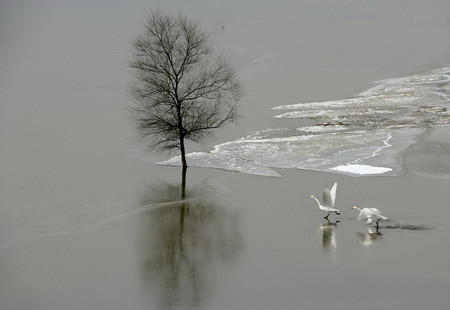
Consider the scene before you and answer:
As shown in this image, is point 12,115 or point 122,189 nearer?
point 122,189

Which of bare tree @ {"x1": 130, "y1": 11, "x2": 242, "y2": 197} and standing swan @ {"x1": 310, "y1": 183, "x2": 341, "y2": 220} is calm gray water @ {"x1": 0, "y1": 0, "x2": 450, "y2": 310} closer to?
standing swan @ {"x1": 310, "y1": 183, "x2": 341, "y2": 220}

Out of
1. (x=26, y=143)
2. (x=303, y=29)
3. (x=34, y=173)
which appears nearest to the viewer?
(x=34, y=173)

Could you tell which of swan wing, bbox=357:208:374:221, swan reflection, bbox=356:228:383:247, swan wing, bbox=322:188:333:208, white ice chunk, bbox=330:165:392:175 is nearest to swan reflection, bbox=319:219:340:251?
swan wing, bbox=322:188:333:208

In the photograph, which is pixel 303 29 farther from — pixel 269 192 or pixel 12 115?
pixel 269 192

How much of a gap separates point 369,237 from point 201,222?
18.0ft

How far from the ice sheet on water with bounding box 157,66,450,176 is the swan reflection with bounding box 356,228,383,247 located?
7885 millimetres

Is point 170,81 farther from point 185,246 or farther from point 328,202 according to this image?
point 185,246

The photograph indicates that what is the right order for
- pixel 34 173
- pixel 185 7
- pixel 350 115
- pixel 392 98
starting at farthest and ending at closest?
pixel 185 7 → pixel 392 98 → pixel 350 115 → pixel 34 173

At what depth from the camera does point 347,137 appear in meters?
41.7

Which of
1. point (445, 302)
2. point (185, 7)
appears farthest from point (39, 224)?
point (185, 7)

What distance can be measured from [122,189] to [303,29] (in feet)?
194

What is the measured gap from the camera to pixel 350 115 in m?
47.6

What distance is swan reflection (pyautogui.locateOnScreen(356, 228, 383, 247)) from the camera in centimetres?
2589

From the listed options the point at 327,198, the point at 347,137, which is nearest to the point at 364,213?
the point at 327,198
